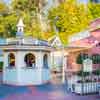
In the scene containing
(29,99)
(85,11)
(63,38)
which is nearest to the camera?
(29,99)

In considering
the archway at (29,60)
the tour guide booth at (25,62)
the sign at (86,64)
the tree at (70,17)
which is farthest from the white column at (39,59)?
the tree at (70,17)

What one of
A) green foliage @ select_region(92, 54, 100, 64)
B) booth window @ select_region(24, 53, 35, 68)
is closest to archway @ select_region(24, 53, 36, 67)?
booth window @ select_region(24, 53, 35, 68)

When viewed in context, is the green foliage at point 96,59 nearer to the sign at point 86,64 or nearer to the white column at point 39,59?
the white column at point 39,59

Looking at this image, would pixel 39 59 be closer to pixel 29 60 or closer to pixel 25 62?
pixel 29 60

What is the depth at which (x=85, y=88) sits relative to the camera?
1496 centimetres

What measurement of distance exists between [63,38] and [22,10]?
8160 mm

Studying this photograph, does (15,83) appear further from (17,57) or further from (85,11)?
(85,11)

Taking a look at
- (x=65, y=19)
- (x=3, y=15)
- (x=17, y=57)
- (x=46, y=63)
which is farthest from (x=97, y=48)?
(x=3, y=15)

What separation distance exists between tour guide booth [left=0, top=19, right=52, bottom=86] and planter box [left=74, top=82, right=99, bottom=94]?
5.67m

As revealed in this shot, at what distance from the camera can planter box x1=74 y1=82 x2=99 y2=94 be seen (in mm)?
14736

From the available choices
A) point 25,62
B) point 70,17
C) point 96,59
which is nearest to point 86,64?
point 25,62

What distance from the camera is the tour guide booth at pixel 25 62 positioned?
20328 millimetres

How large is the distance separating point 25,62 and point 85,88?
6828 mm

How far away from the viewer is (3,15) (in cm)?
4244
